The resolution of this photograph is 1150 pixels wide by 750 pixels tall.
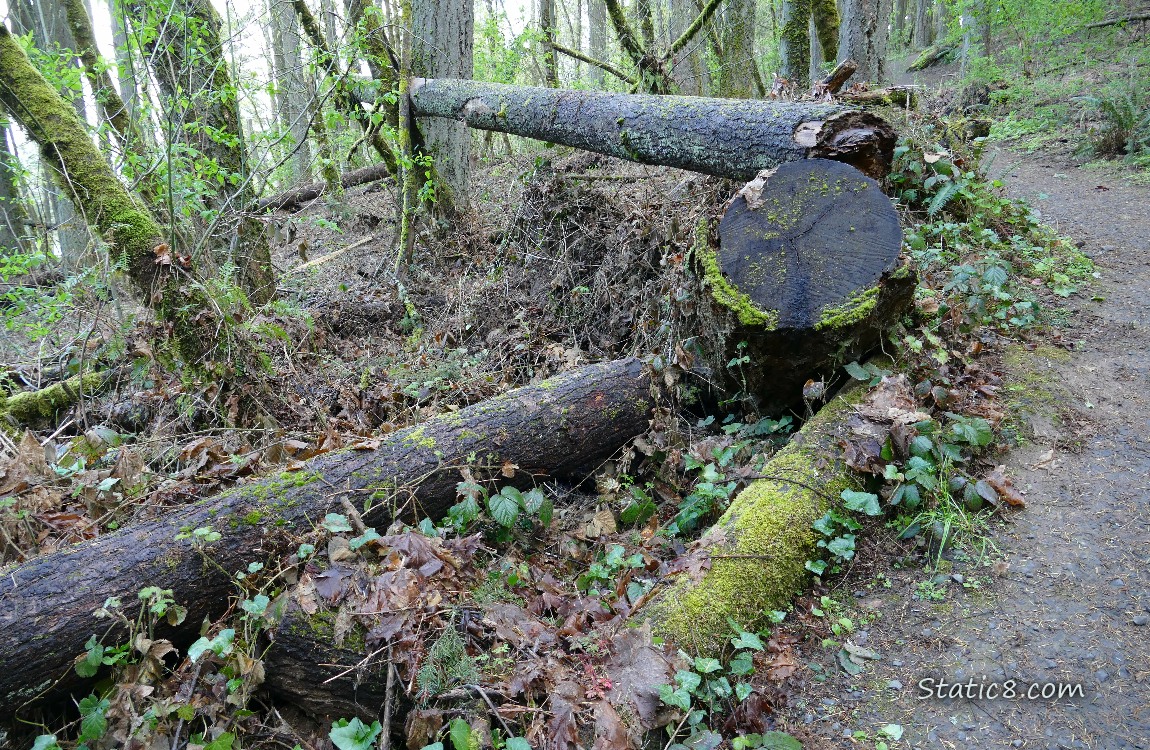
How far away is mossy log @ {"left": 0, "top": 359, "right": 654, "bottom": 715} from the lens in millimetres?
2717

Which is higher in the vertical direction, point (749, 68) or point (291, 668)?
point (749, 68)

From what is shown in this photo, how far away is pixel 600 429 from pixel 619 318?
1.64 m

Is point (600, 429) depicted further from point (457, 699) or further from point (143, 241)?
point (143, 241)

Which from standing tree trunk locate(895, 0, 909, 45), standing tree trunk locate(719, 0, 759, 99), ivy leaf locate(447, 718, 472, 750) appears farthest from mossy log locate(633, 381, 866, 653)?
standing tree trunk locate(895, 0, 909, 45)

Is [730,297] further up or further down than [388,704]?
further up

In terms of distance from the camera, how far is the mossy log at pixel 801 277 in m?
3.32

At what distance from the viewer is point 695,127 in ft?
15.7

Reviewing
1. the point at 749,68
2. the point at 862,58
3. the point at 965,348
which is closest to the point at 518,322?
the point at 965,348

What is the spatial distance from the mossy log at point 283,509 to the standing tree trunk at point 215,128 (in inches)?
113

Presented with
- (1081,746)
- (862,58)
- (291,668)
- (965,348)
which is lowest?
(291,668)

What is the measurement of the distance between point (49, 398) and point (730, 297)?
576 centimetres

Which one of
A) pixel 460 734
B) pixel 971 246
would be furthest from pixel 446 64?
pixel 460 734

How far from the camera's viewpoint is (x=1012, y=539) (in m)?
2.88

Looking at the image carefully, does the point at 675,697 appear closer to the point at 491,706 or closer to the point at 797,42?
the point at 491,706
